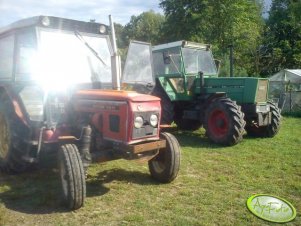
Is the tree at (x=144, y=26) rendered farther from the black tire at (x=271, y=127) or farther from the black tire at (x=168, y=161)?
the black tire at (x=168, y=161)

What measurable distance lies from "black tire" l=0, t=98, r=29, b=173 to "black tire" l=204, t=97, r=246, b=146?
14.5 feet

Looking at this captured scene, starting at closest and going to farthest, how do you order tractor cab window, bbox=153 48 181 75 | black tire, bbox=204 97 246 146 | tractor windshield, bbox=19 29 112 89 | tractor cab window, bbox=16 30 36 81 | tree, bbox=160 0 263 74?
tractor windshield, bbox=19 29 112 89
tractor cab window, bbox=16 30 36 81
black tire, bbox=204 97 246 146
tractor cab window, bbox=153 48 181 75
tree, bbox=160 0 263 74

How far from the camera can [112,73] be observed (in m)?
5.17

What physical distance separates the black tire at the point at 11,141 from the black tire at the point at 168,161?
1879 mm

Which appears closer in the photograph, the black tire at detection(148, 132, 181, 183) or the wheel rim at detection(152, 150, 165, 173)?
the black tire at detection(148, 132, 181, 183)

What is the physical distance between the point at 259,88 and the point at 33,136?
5.66 metres

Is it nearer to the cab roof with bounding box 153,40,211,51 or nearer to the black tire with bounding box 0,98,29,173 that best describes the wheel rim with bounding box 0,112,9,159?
the black tire with bounding box 0,98,29,173

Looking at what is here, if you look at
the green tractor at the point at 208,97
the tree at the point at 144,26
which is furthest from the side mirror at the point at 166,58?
the tree at the point at 144,26

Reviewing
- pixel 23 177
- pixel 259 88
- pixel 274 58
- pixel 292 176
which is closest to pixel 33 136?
pixel 23 177

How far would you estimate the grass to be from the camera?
410 centimetres

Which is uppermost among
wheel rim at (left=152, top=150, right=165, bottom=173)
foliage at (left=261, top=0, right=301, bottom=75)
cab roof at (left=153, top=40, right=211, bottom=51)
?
foliage at (left=261, top=0, right=301, bottom=75)

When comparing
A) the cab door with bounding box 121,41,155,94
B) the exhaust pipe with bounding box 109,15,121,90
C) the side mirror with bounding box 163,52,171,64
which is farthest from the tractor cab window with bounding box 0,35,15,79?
the side mirror with bounding box 163,52,171,64

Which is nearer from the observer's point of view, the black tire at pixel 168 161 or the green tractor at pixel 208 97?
the black tire at pixel 168 161

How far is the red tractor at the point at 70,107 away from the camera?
14.8ft
